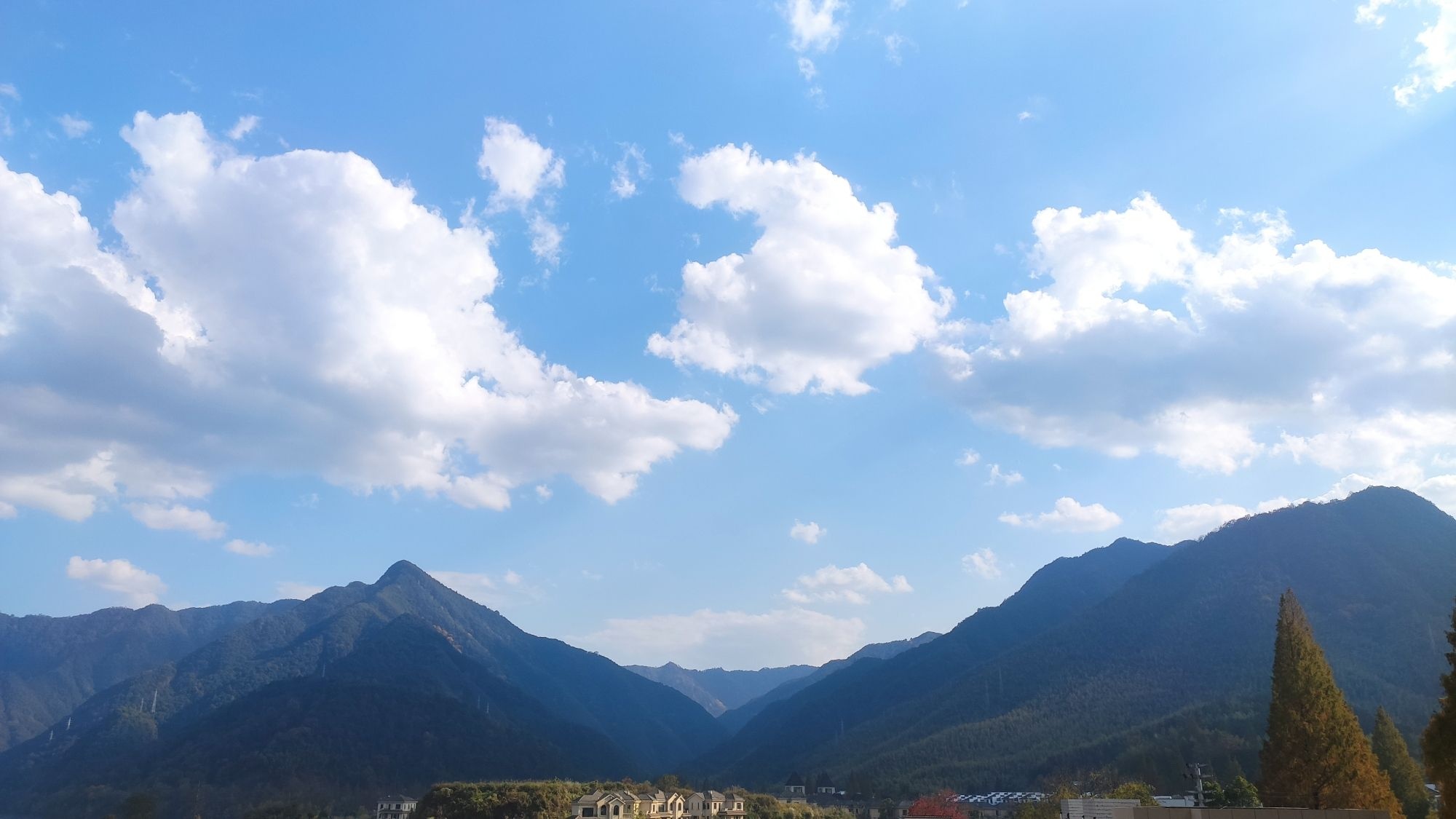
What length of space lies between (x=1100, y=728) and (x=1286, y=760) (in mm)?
105015

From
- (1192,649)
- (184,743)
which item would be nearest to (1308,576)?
(1192,649)

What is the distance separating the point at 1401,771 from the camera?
55.1 metres

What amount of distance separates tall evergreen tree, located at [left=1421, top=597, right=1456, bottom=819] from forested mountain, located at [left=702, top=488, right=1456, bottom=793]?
274 ft

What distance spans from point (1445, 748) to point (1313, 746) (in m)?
17.4

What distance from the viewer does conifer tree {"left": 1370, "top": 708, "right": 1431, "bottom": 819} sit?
176 ft

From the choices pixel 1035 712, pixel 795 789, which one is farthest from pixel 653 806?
pixel 1035 712

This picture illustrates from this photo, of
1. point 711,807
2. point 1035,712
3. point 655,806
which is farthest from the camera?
point 1035,712

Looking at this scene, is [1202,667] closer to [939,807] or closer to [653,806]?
[939,807]

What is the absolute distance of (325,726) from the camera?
16075cm

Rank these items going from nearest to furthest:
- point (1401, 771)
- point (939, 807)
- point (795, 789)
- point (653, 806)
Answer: point (1401, 771) < point (653, 806) < point (939, 807) < point (795, 789)

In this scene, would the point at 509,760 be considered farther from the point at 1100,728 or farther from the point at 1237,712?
the point at 1237,712

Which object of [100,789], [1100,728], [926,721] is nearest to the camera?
[1100,728]

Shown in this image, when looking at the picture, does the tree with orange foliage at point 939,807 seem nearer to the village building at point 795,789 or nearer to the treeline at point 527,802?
the treeline at point 527,802

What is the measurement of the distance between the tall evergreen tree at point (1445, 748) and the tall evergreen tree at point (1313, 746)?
15.9 metres
